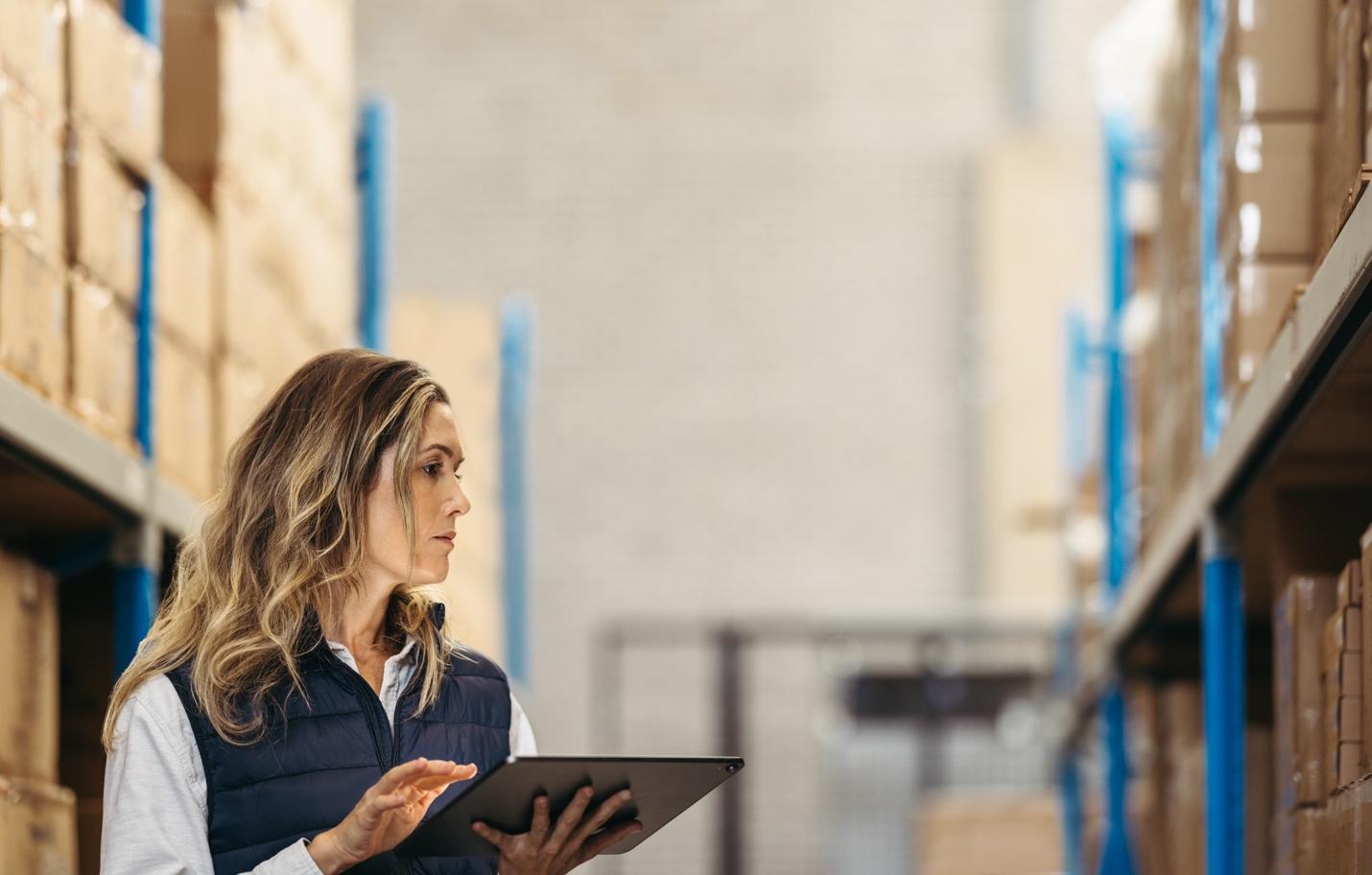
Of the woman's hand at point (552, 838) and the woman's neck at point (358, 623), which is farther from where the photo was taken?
the woman's neck at point (358, 623)

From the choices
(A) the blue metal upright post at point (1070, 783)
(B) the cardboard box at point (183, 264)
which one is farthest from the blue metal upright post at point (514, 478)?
(B) the cardboard box at point (183, 264)

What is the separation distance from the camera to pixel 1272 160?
12.2 ft

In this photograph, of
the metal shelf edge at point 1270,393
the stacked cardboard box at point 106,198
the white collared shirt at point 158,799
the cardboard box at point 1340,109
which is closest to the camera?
the white collared shirt at point 158,799

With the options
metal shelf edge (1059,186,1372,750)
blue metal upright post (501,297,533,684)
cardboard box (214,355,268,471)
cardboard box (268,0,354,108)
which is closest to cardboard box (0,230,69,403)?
cardboard box (214,355,268,471)

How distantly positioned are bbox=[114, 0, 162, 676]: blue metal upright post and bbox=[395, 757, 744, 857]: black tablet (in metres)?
1.78

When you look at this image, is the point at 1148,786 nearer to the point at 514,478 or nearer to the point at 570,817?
the point at 570,817

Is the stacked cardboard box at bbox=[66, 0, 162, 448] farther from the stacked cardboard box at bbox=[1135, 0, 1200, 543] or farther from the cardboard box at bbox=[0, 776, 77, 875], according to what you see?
the stacked cardboard box at bbox=[1135, 0, 1200, 543]

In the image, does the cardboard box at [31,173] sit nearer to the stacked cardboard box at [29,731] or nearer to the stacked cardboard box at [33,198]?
the stacked cardboard box at [33,198]

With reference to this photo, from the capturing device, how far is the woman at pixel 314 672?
8.02 ft

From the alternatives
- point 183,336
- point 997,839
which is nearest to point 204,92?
point 183,336

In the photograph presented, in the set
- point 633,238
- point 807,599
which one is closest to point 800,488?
point 807,599

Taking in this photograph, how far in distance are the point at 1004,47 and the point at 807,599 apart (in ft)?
12.5

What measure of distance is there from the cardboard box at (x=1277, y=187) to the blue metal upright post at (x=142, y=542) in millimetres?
2189

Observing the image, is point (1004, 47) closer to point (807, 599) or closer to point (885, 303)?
point (885, 303)
